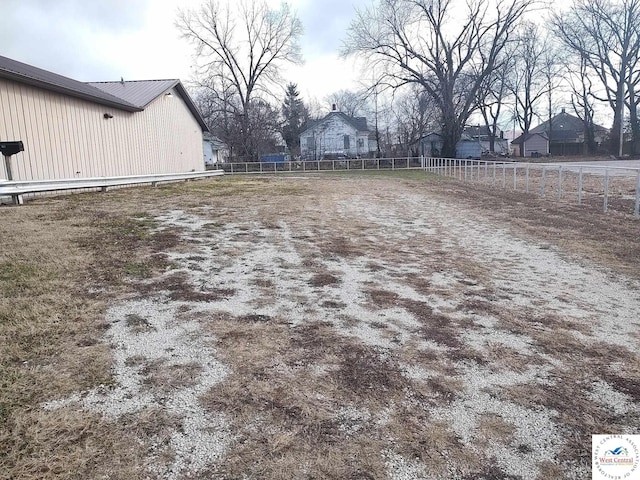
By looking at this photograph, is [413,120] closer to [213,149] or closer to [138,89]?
[213,149]

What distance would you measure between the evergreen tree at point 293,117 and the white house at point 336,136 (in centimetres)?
280

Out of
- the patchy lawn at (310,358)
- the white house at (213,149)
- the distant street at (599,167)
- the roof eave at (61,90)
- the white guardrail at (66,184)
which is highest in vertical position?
the white house at (213,149)

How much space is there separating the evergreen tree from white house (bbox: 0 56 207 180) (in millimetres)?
32321

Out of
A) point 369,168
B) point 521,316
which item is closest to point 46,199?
point 521,316

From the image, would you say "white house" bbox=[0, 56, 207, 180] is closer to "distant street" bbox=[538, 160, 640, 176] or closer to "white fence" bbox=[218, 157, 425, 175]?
"distant street" bbox=[538, 160, 640, 176]

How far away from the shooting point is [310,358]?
2879 mm

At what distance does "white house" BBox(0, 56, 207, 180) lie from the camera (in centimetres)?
1174

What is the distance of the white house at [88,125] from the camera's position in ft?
38.5

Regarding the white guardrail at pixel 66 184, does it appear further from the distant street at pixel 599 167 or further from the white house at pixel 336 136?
the white house at pixel 336 136

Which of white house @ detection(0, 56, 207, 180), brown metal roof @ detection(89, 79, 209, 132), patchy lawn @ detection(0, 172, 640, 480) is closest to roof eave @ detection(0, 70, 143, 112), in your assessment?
white house @ detection(0, 56, 207, 180)

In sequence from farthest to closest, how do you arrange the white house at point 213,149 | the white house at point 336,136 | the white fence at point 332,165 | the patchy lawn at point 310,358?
1. the white house at point 213,149
2. the white house at point 336,136
3. the white fence at point 332,165
4. the patchy lawn at point 310,358

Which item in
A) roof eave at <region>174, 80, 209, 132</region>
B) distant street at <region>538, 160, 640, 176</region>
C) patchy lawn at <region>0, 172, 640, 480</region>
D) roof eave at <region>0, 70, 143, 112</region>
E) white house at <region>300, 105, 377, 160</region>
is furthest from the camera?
white house at <region>300, 105, 377, 160</region>

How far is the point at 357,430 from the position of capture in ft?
7.09

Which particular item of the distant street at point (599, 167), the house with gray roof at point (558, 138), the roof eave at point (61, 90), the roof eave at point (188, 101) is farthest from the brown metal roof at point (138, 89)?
the house with gray roof at point (558, 138)
